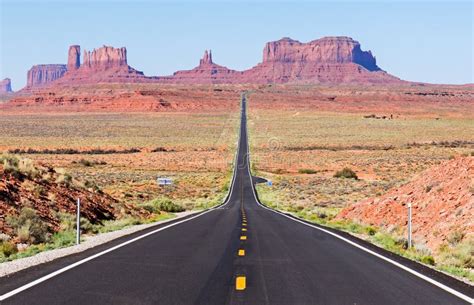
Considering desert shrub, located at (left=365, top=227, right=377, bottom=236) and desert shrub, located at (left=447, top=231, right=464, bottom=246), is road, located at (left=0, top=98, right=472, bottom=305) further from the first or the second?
desert shrub, located at (left=365, top=227, right=377, bottom=236)

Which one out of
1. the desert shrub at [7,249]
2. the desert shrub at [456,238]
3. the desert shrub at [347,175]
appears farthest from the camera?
the desert shrub at [347,175]

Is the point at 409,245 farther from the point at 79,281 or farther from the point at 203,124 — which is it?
the point at 203,124

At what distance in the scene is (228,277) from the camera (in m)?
9.52

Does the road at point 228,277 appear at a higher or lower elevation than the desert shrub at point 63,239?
higher

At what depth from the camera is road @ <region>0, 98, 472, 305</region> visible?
7.92 meters

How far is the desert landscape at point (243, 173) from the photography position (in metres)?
15.3

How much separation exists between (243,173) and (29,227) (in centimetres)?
5819

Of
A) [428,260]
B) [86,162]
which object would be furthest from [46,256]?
[86,162]

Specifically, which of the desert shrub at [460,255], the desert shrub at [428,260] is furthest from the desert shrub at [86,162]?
the desert shrub at [428,260]

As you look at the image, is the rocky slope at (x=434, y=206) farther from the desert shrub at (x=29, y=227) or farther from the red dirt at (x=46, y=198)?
the red dirt at (x=46, y=198)

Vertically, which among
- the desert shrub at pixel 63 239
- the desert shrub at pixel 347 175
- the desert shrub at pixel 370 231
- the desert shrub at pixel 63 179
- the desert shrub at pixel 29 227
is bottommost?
the desert shrub at pixel 347 175

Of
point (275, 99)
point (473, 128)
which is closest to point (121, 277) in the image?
point (473, 128)

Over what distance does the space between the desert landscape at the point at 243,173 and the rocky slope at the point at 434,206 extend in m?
0.07

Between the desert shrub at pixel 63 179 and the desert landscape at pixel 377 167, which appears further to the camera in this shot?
the desert shrub at pixel 63 179
